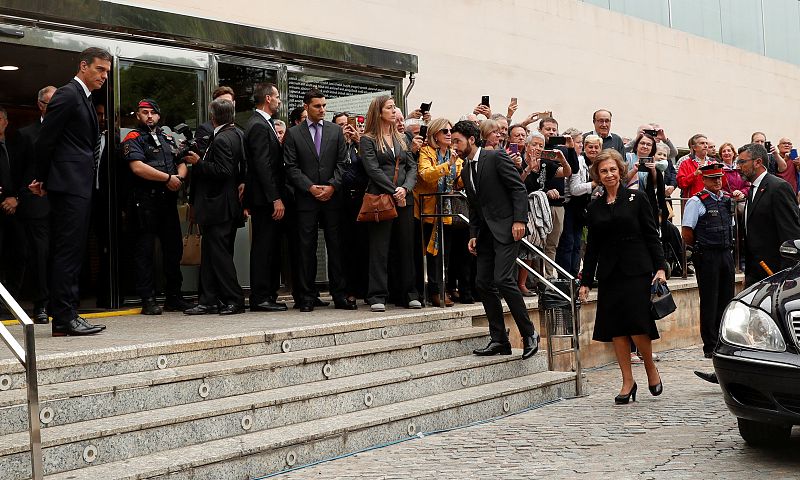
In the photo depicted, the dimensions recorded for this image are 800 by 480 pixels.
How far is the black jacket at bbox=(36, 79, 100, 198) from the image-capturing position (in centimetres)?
749

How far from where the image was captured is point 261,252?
379 inches

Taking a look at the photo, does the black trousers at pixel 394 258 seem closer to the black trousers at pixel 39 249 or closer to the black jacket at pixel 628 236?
the black jacket at pixel 628 236

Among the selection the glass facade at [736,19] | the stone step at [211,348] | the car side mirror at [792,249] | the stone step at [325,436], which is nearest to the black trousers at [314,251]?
the stone step at [211,348]

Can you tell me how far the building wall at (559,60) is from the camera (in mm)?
14625

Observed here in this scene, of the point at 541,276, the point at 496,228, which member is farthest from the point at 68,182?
the point at 541,276

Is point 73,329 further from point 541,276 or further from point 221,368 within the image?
point 541,276

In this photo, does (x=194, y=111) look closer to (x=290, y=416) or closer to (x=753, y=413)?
(x=290, y=416)

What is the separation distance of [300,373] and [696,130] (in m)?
17.5

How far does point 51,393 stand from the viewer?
19.2ft

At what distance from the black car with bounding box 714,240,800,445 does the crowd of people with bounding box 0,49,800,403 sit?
77.7 inches

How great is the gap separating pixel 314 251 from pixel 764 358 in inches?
189

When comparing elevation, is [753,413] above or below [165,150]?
below

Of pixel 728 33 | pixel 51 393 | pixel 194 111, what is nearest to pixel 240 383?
pixel 51 393

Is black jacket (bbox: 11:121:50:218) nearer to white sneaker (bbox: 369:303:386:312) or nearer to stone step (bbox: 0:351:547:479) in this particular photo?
white sneaker (bbox: 369:303:386:312)
